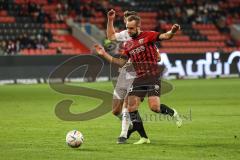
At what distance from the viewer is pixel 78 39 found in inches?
1791

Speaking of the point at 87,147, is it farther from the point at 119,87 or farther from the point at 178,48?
the point at 178,48

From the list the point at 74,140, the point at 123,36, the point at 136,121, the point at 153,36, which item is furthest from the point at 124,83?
the point at 74,140

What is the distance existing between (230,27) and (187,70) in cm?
1259

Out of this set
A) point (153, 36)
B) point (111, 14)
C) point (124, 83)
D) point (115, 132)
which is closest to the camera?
point (153, 36)

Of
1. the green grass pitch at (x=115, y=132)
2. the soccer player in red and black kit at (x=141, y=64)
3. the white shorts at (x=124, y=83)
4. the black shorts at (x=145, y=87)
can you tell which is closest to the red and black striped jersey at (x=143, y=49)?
the soccer player in red and black kit at (x=141, y=64)

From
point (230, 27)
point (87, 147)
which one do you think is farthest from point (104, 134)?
point (230, 27)

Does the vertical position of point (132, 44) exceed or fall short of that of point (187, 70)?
it exceeds it

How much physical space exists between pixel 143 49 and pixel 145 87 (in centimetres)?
74

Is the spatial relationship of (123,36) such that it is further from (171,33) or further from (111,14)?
(171,33)

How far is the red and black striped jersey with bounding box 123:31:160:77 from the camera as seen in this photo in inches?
487

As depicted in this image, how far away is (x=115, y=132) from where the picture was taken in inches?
574

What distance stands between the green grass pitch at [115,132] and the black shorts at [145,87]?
936 mm

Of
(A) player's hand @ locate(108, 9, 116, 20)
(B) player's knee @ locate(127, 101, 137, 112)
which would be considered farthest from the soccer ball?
(A) player's hand @ locate(108, 9, 116, 20)

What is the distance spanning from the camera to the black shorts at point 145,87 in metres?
12.6
